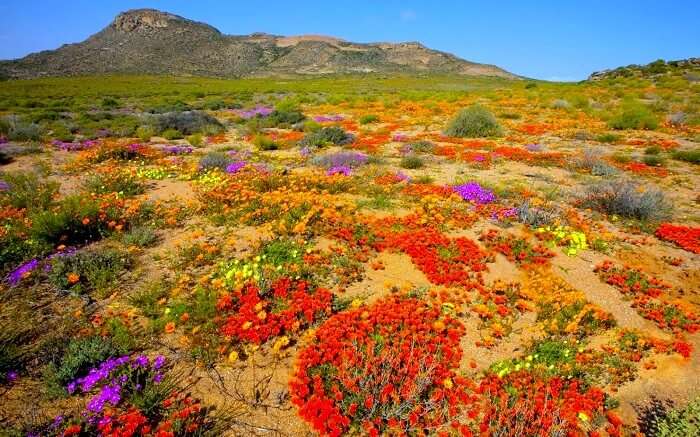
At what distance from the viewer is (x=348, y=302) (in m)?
6.16

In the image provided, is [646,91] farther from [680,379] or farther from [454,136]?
[680,379]

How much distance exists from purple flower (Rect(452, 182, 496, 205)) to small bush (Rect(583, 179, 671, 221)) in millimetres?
2524

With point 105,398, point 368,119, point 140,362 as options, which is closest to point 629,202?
point 140,362

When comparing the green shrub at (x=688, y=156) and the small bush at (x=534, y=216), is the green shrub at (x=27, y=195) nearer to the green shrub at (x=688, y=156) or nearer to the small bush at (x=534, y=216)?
the small bush at (x=534, y=216)

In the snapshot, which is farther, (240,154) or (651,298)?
(240,154)

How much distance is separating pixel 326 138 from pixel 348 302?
13.0 metres

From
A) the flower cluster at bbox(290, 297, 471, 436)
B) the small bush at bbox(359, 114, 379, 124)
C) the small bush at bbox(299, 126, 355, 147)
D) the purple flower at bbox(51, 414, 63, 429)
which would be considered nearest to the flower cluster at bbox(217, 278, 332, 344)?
the flower cluster at bbox(290, 297, 471, 436)

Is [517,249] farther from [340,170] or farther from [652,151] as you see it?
[652,151]

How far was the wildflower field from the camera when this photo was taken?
4184 mm

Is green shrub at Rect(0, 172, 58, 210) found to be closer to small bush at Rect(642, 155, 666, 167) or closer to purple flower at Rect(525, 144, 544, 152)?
purple flower at Rect(525, 144, 544, 152)

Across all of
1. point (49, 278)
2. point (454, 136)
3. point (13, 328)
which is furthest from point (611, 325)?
point (454, 136)

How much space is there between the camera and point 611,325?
5691 millimetres

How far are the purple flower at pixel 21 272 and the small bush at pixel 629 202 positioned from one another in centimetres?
1239

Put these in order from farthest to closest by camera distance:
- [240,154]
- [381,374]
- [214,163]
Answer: [240,154] → [214,163] → [381,374]
